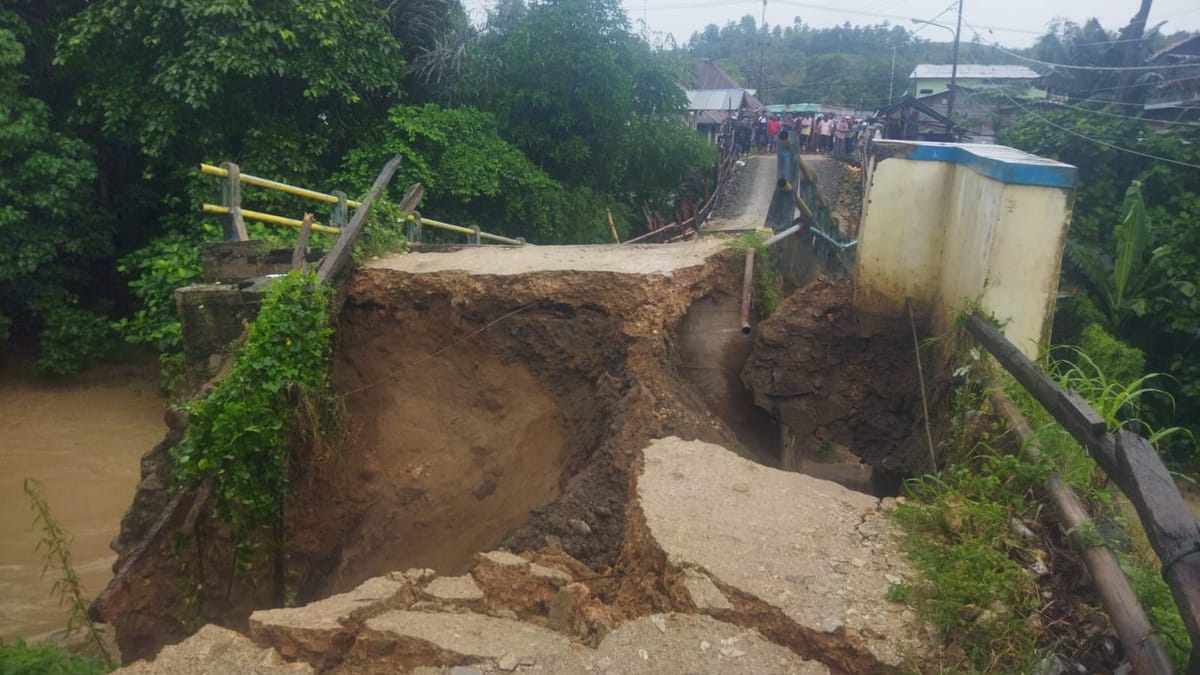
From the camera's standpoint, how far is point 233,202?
7461mm

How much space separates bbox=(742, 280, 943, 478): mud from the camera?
637 centimetres

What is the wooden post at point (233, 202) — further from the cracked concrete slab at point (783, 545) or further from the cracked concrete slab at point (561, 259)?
the cracked concrete slab at point (783, 545)

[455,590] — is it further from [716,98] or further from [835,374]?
[716,98]

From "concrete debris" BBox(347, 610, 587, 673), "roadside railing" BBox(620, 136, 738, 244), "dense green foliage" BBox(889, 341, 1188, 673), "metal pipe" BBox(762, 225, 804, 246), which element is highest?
"metal pipe" BBox(762, 225, 804, 246)

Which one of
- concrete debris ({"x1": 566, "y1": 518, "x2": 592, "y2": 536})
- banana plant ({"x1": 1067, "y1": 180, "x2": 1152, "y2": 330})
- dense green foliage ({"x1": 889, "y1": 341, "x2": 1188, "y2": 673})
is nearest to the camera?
dense green foliage ({"x1": 889, "y1": 341, "x2": 1188, "y2": 673})

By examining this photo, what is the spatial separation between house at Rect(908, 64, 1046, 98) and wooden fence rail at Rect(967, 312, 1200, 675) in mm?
20785

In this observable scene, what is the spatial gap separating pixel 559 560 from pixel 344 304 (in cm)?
329

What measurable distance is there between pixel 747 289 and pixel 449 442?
8.39 feet

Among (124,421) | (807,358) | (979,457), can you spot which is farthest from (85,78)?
(979,457)

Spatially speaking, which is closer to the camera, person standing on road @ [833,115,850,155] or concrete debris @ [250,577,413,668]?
concrete debris @ [250,577,413,668]

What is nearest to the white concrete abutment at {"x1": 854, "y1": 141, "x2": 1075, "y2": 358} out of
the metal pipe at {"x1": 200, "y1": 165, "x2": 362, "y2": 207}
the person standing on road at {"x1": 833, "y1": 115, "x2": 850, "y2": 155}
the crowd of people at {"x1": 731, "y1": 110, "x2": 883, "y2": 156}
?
the metal pipe at {"x1": 200, "y1": 165, "x2": 362, "y2": 207}

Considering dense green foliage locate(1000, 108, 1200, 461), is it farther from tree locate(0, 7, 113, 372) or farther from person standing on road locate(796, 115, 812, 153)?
person standing on road locate(796, 115, 812, 153)

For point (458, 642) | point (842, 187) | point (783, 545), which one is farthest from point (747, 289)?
point (842, 187)

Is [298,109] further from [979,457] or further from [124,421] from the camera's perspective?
[979,457]
